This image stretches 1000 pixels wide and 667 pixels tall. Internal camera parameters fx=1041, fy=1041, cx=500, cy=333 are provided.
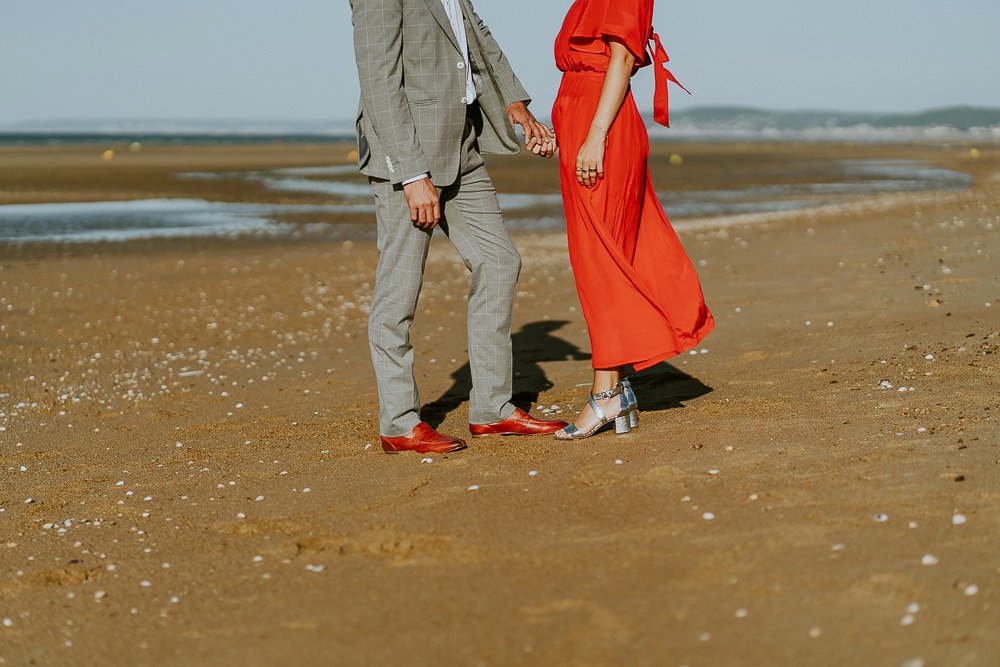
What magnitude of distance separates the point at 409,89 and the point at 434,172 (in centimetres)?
34

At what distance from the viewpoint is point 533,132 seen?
4.27 m

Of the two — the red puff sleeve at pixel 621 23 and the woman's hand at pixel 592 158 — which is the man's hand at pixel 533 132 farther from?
the red puff sleeve at pixel 621 23

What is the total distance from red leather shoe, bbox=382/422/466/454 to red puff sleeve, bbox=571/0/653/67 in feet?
5.35

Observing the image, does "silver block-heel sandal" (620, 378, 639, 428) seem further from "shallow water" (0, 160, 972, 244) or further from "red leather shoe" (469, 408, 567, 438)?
"shallow water" (0, 160, 972, 244)

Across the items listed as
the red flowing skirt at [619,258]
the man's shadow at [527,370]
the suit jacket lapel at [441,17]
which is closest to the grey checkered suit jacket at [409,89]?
the suit jacket lapel at [441,17]

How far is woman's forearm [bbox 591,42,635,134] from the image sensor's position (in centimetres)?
380

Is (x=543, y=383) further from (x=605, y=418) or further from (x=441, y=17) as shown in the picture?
(x=441, y=17)

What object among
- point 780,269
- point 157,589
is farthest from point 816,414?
point 780,269

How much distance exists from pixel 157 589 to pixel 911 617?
1.99m

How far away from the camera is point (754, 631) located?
2.36 meters

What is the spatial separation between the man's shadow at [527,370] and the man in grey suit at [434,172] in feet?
2.00

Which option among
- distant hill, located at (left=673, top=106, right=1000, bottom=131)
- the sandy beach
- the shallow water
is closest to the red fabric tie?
the sandy beach

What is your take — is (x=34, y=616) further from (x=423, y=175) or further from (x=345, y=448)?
(x=423, y=175)

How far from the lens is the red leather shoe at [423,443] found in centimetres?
412
